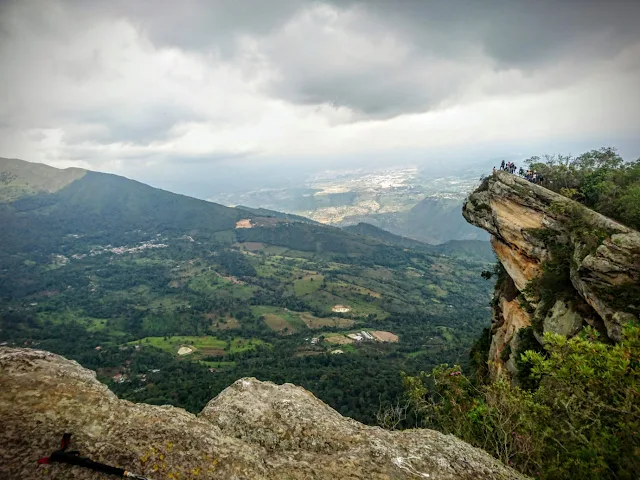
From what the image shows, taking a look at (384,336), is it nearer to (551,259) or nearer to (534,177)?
(534,177)

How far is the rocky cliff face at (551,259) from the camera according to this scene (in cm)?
2470

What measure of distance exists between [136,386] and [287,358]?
56.0 meters

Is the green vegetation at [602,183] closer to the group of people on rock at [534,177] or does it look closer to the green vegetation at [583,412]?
the group of people on rock at [534,177]

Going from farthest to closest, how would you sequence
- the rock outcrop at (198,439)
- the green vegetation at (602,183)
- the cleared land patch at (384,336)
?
the cleared land patch at (384,336) → the green vegetation at (602,183) → the rock outcrop at (198,439)

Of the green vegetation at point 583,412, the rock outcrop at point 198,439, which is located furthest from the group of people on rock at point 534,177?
the rock outcrop at point 198,439

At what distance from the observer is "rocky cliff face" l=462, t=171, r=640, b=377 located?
24.7 meters

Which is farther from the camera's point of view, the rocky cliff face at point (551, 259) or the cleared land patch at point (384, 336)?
the cleared land patch at point (384, 336)

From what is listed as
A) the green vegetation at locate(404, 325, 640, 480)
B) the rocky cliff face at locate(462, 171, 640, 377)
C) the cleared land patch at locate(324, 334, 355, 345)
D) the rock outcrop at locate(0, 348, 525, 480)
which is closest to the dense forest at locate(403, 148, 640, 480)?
the green vegetation at locate(404, 325, 640, 480)

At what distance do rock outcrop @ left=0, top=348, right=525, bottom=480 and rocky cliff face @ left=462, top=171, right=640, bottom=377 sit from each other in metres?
21.9

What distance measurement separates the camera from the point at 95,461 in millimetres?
6402

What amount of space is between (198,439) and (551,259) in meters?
36.7

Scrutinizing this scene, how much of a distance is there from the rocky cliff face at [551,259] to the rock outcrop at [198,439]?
2190 cm

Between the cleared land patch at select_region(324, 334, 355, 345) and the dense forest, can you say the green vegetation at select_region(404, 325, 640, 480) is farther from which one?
the cleared land patch at select_region(324, 334, 355, 345)

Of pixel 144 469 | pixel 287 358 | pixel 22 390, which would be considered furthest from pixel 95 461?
pixel 287 358
